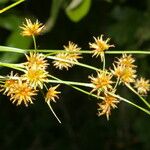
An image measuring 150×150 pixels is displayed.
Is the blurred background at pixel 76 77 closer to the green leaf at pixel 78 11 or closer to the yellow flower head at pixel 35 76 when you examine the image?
the green leaf at pixel 78 11

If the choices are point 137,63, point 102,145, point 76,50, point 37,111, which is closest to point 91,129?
point 102,145

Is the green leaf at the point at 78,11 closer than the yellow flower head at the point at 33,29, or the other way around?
the yellow flower head at the point at 33,29

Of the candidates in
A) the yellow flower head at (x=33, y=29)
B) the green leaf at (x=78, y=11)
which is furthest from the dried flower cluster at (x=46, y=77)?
the green leaf at (x=78, y=11)

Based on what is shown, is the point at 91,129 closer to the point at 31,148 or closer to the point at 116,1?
the point at 31,148

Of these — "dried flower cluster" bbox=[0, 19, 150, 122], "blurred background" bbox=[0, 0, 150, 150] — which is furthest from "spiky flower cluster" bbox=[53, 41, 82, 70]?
"blurred background" bbox=[0, 0, 150, 150]

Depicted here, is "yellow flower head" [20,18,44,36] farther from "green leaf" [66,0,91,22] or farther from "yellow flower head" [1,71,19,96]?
"green leaf" [66,0,91,22]

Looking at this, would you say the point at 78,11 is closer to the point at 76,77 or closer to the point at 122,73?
the point at 122,73

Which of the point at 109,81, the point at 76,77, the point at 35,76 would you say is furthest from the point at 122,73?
the point at 76,77
